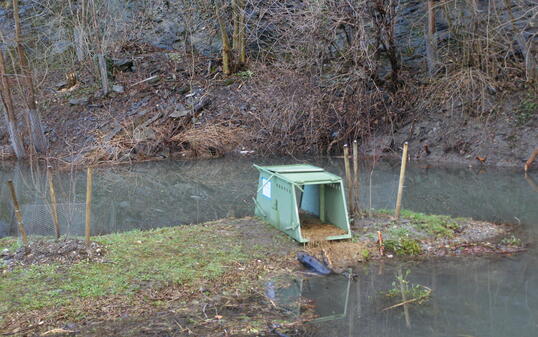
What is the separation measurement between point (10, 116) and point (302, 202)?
1245cm

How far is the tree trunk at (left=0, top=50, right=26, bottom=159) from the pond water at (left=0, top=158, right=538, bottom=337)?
1666 millimetres

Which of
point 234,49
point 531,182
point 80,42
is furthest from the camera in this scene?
point 234,49

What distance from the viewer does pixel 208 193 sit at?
488 inches

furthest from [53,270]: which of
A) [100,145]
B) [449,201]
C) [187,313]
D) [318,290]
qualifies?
[100,145]

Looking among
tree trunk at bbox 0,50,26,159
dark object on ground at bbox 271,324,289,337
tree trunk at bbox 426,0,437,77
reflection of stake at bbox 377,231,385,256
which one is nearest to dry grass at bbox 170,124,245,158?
tree trunk at bbox 0,50,26,159

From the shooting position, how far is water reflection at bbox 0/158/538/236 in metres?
9.78

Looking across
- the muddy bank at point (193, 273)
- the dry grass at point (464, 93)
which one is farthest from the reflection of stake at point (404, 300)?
the dry grass at point (464, 93)

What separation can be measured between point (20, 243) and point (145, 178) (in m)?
7.52

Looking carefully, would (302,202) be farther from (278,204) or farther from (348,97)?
(348,97)

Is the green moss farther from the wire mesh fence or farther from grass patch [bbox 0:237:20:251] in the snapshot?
grass patch [bbox 0:237:20:251]

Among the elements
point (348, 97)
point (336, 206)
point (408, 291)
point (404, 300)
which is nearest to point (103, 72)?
point (348, 97)

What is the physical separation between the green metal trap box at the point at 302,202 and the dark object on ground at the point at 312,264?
361 mm

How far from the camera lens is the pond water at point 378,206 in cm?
565

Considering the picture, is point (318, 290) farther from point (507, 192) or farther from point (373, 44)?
point (373, 44)
